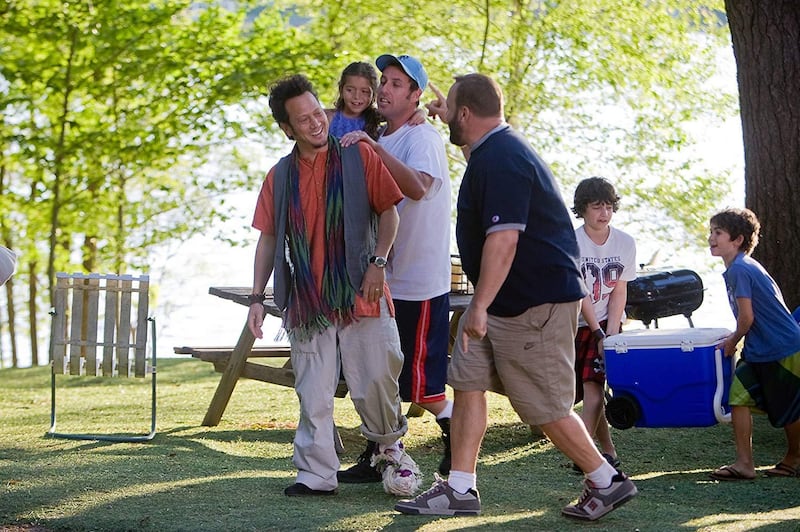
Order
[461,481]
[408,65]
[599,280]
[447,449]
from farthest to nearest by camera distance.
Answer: [599,280], [447,449], [408,65], [461,481]

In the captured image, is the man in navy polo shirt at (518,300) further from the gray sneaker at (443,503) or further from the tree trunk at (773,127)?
the tree trunk at (773,127)

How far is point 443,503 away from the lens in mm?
4629

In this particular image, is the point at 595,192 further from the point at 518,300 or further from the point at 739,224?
the point at 518,300

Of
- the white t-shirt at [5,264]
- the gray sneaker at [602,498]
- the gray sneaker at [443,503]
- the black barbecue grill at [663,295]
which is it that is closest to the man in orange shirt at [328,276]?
the gray sneaker at [443,503]

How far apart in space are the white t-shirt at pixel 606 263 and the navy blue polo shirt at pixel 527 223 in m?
1.52

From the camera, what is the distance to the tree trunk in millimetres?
7172

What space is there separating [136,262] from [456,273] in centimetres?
1315

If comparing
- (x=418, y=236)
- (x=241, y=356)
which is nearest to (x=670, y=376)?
(x=418, y=236)

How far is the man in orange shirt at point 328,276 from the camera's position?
499cm

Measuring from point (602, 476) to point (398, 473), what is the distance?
39.0 inches

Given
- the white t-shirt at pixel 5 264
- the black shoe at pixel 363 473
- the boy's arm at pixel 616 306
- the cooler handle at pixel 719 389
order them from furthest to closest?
the boy's arm at pixel 616 306, the cooler handle at pixel 719 389, the black shoe at pixel 363 473, the white t-shirt at pixel 5 264

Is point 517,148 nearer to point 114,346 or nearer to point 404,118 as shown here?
point 404,118

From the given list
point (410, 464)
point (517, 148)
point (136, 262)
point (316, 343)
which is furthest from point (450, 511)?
point (136, 262)

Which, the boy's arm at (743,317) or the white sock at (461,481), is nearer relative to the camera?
the white sock at (461,481)
